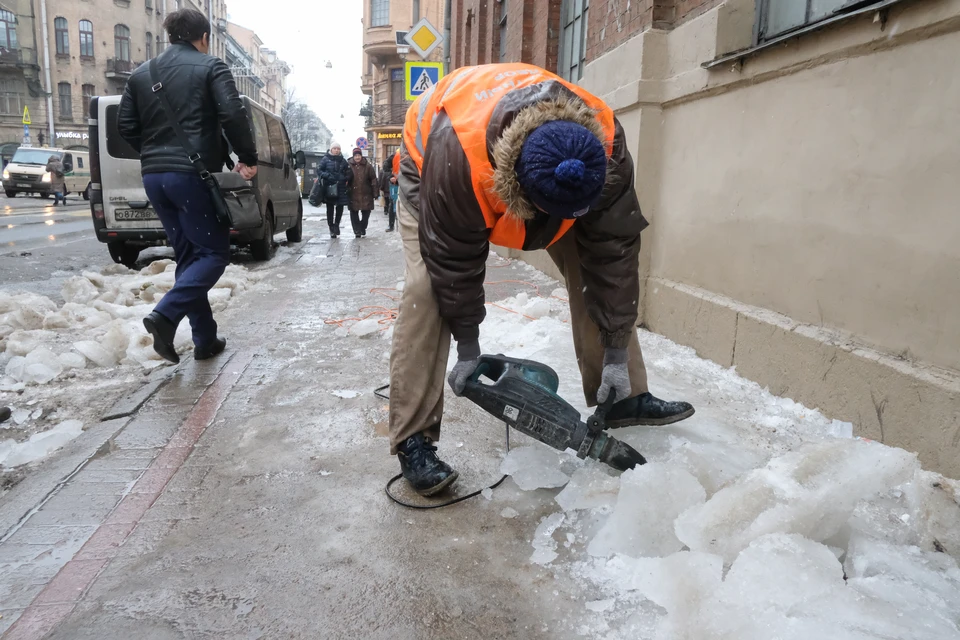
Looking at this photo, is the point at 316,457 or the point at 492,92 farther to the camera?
the point at 316,457

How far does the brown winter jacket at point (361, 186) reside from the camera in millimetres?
12445

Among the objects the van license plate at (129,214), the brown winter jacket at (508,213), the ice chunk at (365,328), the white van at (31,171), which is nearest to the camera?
the brown winter jacket at (508,213)

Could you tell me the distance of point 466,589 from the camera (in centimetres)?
187

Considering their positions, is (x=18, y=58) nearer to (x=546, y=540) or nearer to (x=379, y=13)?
(x=379, y=13)

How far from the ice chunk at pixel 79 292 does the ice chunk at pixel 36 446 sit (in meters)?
2.86

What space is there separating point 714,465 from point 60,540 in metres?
2.16

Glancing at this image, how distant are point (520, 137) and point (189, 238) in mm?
A: 2662

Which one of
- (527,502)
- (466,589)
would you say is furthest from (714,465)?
(466,589)

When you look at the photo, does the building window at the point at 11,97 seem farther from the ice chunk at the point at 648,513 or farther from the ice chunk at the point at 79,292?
the ice chunk at the point at 648,513

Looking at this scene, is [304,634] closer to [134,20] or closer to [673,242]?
[673,242]

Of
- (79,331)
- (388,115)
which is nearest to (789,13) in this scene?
(79,331)

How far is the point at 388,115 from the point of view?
42.7m

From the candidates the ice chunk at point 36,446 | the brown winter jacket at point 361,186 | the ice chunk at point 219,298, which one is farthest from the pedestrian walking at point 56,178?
the ice chunk at point 36,446

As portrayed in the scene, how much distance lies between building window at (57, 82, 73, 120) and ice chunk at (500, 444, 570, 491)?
5243 cm
